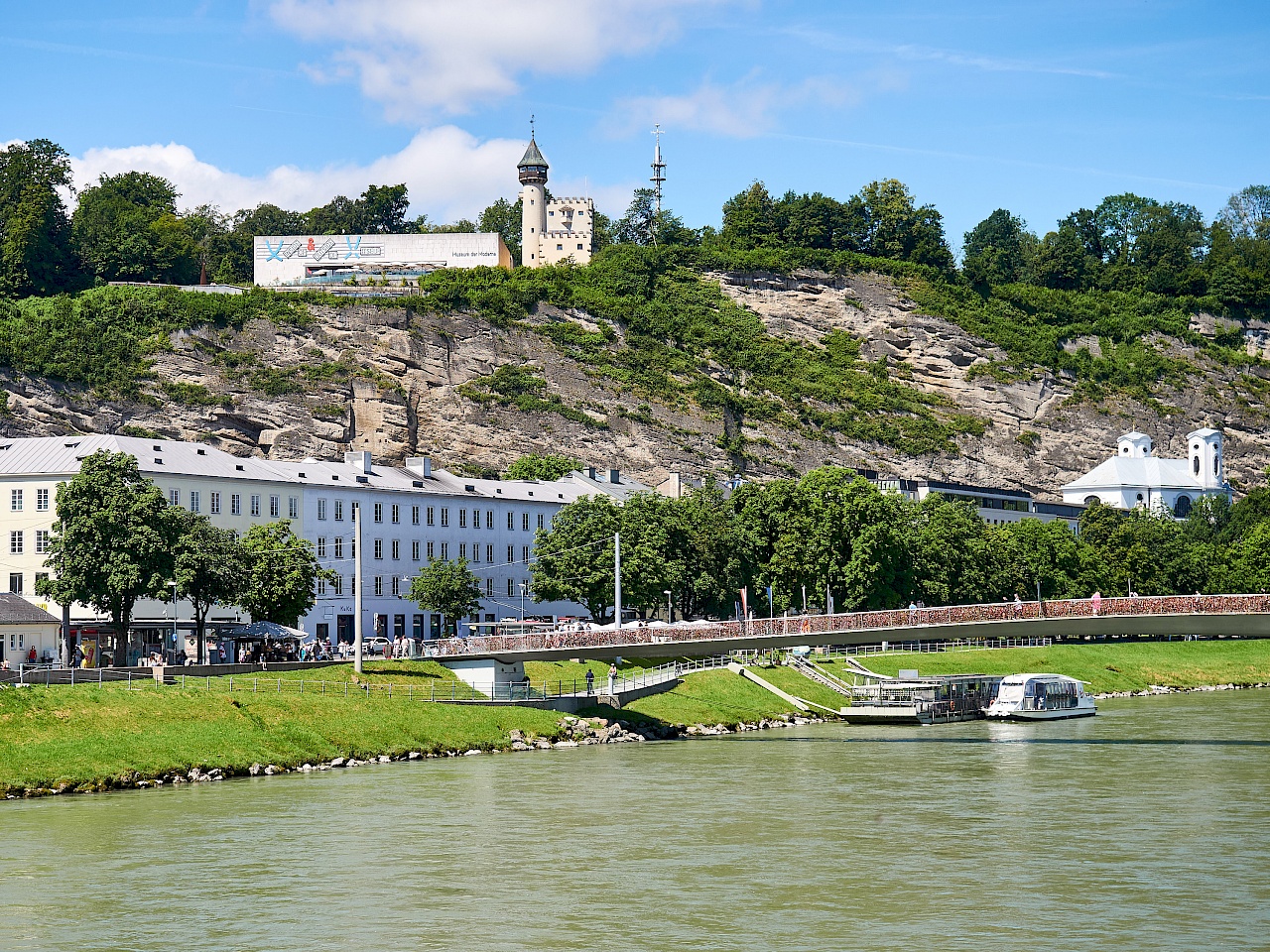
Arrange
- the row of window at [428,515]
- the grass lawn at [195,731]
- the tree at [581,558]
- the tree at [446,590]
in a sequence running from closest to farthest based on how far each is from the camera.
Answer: the grass lawn at [195,731]
the tree at [581,558]
the tree at [446,590]
the row of window at [428,515]

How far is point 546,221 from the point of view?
191000mm

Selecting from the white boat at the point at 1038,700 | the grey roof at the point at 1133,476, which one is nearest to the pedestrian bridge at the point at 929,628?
the white boat at the point at 1038,700

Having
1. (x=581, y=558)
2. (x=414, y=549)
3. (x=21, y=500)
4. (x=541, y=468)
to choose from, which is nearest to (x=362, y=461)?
(x=414, y=549)

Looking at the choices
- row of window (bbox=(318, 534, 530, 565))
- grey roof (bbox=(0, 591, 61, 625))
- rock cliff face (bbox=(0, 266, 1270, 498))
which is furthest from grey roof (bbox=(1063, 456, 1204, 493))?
grey roof (bbox=(0, 591, 61, 625))

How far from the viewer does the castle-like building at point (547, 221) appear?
18925 cm

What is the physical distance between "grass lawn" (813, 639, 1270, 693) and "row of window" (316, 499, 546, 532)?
1201 inches

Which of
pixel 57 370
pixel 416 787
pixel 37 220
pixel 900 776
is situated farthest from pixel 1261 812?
pixel 37 220

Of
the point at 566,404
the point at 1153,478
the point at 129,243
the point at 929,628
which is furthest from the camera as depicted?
the point at 1153,478

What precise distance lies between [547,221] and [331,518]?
92097mm

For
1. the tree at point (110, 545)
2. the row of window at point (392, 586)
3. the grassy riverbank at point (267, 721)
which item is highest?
the tree at point (110, 545)

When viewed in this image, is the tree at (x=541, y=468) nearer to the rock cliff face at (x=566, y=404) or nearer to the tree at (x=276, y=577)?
the rock cliff face at (x=566, y=404)

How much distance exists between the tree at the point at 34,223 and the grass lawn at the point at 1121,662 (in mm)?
97779

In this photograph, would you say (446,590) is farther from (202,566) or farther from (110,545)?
(110,545)

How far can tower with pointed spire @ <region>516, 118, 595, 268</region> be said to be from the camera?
189250 millimetres
